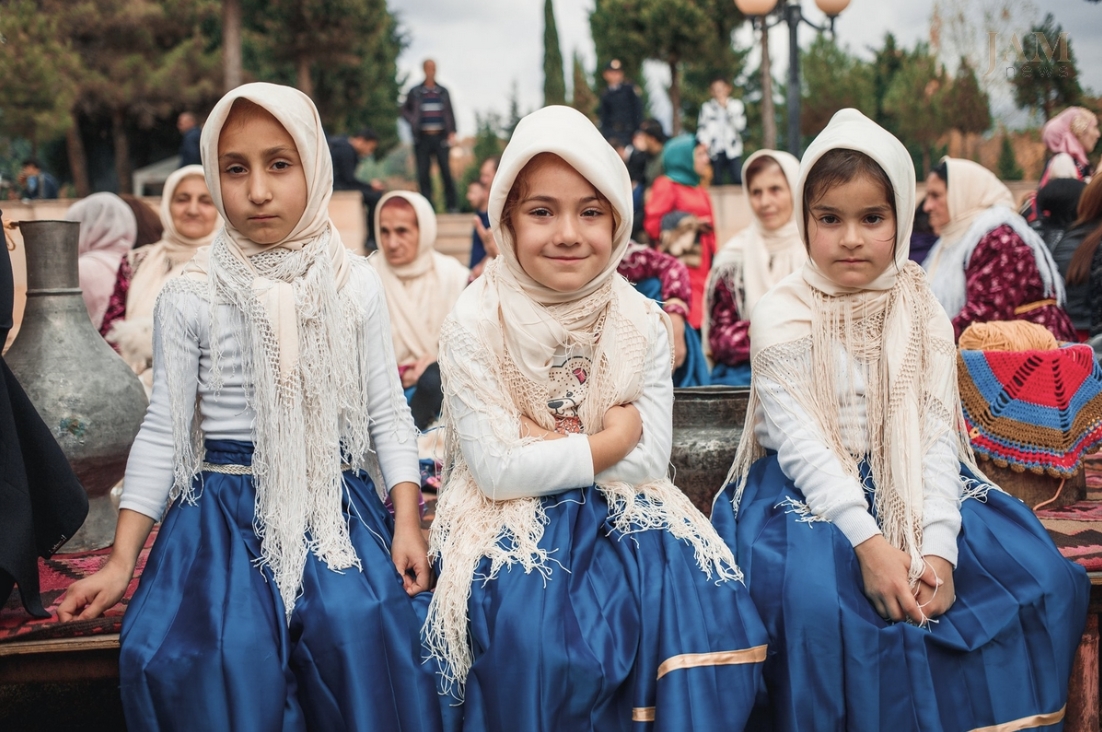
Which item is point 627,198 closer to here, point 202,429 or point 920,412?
point 920,412

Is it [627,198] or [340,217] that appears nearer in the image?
[627,198]

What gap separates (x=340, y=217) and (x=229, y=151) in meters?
9.19

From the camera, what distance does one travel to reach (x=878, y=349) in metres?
2.50

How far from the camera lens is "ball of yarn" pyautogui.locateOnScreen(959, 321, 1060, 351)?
3.16 meters

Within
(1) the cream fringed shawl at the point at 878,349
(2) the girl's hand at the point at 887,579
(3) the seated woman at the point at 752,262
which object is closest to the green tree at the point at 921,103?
(3) the seated woman at the point at 752,262

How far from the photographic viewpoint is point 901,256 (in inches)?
98.2

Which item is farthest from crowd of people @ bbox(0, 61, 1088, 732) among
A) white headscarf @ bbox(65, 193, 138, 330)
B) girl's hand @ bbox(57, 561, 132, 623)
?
white headscarf @ bbox(65, 193, 138, 330)

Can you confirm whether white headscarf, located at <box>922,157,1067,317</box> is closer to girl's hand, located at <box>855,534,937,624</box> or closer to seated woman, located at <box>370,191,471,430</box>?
seated woman, located at <box>370,191,471,430</box>

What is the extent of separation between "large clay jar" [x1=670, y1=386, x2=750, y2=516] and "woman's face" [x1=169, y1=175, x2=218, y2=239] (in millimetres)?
3065

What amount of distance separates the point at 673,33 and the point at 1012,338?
22.9 metres

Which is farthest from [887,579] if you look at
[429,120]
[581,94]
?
[581,94]

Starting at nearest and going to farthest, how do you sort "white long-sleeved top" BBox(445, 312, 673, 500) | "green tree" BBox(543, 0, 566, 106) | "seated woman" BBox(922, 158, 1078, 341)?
"white long-sleeved top" BBox(445, 312, 673, 500), "seated woman" BBox(922, 158, 1078, 341), "green tree" BBox(543, 0, 566, 106)

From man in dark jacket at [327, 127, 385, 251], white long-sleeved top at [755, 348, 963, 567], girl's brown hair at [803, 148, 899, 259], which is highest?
man in dark jacket at [327, 127, 385, 251]

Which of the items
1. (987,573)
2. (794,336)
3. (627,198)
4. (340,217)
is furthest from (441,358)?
(340,217)
